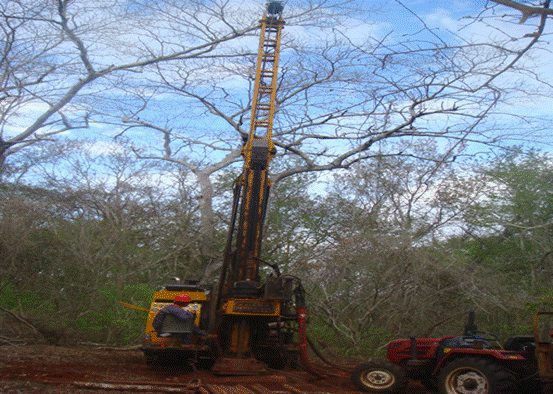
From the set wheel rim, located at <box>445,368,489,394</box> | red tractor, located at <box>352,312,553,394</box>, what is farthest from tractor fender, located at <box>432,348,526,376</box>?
wheel rim, located at <box>445,368,489,394</box>

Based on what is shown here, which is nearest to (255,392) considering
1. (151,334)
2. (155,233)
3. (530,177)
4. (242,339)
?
(242,339)

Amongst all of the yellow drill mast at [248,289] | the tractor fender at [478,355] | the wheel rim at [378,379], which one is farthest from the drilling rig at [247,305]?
the tractor fender at [478,355]

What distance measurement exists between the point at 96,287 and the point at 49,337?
1676 millimetres

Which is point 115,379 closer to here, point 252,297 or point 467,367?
point 252,297

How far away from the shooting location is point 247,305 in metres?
7.29

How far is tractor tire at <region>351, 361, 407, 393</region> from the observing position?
6.45 metres

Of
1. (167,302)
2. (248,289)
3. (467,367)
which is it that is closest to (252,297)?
(248,289)

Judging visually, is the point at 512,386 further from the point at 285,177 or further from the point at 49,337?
the point at 285,177

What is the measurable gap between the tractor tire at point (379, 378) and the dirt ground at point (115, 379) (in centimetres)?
20

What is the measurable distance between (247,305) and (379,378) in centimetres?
224

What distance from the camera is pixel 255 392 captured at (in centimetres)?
565

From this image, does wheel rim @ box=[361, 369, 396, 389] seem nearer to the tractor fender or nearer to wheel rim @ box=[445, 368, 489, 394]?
the tractor fender

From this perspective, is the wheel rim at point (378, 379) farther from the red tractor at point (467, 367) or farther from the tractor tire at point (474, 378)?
the tractor tire at point (474, 378)

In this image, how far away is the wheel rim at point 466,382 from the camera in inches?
224
